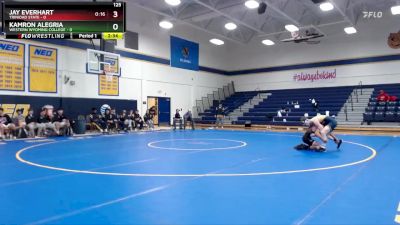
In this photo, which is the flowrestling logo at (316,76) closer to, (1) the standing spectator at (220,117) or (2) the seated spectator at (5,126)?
(1) the standing spectator at (220,117)

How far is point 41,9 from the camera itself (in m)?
7.81

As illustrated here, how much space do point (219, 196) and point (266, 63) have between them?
23.5 metres

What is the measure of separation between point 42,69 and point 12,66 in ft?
4.39

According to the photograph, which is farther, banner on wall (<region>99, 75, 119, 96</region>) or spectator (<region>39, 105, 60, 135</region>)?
banner on wall (<region>99, 75, 119, 96</region>)

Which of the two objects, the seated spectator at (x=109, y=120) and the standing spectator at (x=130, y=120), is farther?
the standing spectator at (x=130, y=120)

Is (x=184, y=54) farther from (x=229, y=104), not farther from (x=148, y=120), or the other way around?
(x=148, y=120)

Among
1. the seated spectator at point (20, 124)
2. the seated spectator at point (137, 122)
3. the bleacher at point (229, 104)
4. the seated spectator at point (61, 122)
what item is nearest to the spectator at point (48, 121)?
the seated spectator at point (61, 122)

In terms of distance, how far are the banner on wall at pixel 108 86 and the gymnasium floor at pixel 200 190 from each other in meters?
10.9

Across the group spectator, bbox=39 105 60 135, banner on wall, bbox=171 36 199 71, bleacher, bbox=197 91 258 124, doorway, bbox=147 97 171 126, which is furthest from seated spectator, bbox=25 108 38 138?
bleacher, bbox=197 91 258 124

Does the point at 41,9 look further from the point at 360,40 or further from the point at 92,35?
the point at 360,40

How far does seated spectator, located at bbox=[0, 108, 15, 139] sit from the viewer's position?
12531 millimetres

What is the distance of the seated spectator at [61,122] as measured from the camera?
14.4 meters

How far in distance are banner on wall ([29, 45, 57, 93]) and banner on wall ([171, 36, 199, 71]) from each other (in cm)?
830
